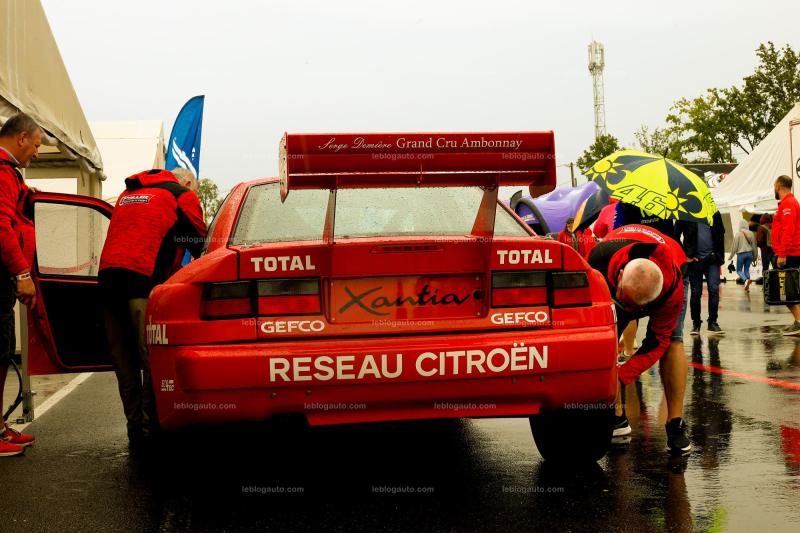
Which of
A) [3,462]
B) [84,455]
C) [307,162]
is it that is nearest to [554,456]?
[307,162]

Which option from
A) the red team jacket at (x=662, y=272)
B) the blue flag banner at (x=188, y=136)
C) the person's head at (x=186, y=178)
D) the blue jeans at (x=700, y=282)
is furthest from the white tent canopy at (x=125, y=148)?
the red team jacket at (x=662, y=272)

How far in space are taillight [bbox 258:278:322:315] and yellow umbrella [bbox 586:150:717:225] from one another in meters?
2.31

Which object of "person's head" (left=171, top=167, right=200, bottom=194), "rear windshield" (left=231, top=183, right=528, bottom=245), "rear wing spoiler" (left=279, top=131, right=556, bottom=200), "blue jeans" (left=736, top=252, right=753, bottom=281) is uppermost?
"person's head" (left=171, top=167, right=200, bottom=194)

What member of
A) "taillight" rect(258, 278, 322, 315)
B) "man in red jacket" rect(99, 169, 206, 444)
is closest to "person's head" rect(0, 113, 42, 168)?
"man in red jacket" rect(99, 169, 206, 444)

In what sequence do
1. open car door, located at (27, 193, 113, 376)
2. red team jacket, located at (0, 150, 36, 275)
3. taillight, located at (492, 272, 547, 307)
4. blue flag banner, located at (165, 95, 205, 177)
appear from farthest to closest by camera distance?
blue flag banner, located at (165, 95, 205, 177) → open car door, located at (27, 193, 113, 376) → red team jacket, located at (0, 150, 36, 275) → taillight, located at (492, 272, 547, 307)

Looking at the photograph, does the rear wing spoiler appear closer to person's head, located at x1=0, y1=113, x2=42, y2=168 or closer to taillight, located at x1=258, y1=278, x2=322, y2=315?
→ taillight, located at x1=258, y1=278, x2=322, y2=315

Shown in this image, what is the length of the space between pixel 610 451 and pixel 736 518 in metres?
1.46

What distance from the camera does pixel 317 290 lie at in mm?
4098

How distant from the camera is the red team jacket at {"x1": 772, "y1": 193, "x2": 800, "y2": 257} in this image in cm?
1135

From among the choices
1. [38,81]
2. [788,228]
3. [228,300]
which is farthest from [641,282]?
[788,228]

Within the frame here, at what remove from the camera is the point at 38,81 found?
27.6 ft

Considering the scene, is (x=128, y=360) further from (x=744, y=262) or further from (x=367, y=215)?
(x=744, y=262)

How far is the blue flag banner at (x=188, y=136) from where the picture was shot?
16.2 metres

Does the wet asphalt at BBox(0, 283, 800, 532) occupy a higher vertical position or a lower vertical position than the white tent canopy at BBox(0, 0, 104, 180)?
lower
